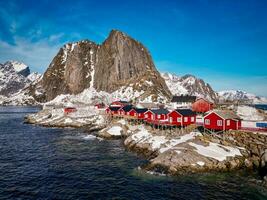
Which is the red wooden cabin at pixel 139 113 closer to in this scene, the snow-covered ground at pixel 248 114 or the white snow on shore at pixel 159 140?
the white snow on shore at pixel 159 140

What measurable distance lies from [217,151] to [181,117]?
24278 millimetres

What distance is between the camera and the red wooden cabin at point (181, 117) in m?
71.9

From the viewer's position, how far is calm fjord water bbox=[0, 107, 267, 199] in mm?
33656

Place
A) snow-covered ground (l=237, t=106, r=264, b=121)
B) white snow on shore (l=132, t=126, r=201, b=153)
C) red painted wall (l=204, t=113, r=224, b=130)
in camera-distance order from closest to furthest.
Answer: white snow on shore (l=132, t=126, r=201, b=153) → red painted wall (l=204, t=113, r=224, b=130) → snow-covered ground (l=237, t=106, r=264, b=121)

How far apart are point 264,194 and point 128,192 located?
1860 centimetres

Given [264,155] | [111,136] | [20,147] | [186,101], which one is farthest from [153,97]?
[264,155]

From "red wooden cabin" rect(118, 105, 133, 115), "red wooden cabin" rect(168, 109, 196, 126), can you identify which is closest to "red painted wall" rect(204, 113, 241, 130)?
"red wooden cabin" rect(168, 109, 196, 126)

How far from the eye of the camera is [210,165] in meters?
44.0

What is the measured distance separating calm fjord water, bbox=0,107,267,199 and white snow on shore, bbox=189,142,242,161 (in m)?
5.20

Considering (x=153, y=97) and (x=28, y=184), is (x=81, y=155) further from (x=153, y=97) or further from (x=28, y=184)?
(x=153, y=97)

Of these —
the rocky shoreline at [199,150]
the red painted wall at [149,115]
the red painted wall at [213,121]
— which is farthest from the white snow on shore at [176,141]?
the red painted wall at [149,115]

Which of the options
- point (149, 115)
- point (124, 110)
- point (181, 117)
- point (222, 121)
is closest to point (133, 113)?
point (124, 110)

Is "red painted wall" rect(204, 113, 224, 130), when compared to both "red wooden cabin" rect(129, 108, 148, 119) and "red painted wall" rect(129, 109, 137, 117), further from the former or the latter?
"red painted wall" rect(129, 109, 137, 117)

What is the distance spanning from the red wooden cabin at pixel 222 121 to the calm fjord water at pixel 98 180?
744 inches
